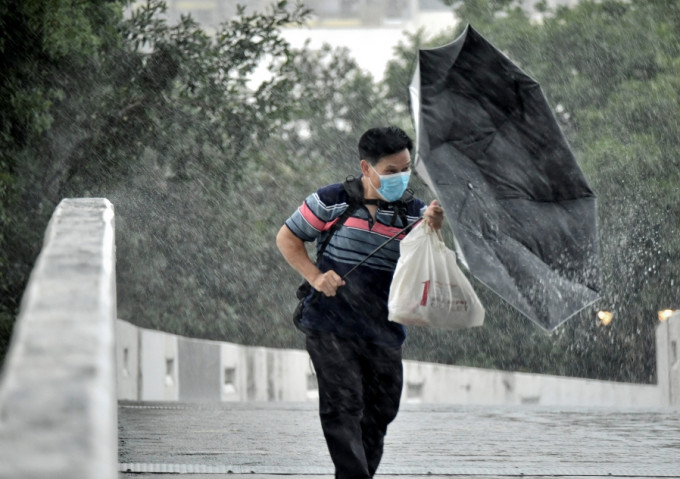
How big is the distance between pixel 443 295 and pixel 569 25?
27348mm

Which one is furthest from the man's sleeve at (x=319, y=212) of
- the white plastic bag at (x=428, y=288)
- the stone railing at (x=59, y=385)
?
the stone railing at (x=59, y=385)

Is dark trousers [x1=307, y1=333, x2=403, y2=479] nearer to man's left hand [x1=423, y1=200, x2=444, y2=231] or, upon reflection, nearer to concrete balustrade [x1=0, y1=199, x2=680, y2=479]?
man's left hand [x1=423, y1=200, x2=444, y2=231]

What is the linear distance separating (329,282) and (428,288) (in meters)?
0.40

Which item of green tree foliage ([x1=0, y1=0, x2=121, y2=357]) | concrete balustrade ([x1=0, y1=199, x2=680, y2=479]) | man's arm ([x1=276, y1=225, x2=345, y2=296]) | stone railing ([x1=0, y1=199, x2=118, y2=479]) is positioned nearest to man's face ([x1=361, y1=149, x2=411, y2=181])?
man's arm ([x1=276, y1=225, x2=345, y2=296])

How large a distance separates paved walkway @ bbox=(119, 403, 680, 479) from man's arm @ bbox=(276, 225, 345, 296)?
1559 mm

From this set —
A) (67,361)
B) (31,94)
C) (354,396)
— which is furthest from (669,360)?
(67,361)

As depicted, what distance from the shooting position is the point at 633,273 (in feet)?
90.0

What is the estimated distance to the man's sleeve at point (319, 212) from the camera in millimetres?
5852

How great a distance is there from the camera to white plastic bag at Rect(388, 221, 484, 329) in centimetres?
559

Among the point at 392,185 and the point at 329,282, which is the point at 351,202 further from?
Result: the point at 329,282

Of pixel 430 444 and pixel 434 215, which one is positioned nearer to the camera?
pixel 434 215

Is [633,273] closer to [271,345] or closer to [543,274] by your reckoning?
[271,345]

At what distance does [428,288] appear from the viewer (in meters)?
5.64

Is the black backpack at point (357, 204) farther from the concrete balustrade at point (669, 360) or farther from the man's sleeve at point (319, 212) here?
the concrete balustrade at point (669, 360)
